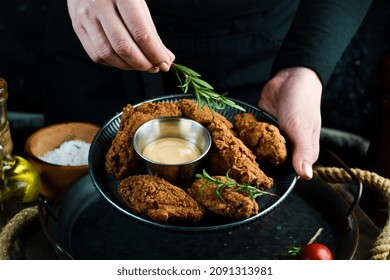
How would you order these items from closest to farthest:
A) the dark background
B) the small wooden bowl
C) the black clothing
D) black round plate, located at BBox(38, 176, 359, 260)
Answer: black round plate, located at BBox(38, 176, 359, 260), the small wooden bowl, the black clothing, the dark background

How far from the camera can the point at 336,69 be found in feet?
9.75

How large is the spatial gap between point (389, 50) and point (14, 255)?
2.06m

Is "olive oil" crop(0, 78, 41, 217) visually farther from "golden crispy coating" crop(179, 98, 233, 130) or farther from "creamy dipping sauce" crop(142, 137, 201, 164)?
"golden crispy coating" crop(179, 98, 233, 130)

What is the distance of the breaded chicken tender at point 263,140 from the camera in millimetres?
1755

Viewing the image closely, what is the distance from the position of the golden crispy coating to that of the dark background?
1155 mm

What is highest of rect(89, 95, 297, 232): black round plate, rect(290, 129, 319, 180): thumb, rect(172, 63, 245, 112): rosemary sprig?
rect(172, 63, 245, 112): rosemary sprig

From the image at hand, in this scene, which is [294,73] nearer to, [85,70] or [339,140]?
[85,70]

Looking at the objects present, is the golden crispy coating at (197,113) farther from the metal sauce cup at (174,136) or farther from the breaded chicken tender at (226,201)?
the breaded chicken tender at (226,201)

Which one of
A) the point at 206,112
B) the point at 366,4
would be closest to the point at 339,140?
the point at 366,4

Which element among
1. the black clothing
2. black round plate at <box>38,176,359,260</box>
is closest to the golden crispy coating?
black round plate at <box>38,176,359,260</box>

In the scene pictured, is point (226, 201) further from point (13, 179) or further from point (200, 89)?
point (13, 179)

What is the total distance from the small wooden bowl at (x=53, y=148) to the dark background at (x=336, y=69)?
864 millimetres

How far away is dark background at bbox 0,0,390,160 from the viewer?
9.21 ft

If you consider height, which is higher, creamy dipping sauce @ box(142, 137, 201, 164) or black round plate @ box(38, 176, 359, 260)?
creamy dipping sauce @ box(142, 137, 201, 164)
